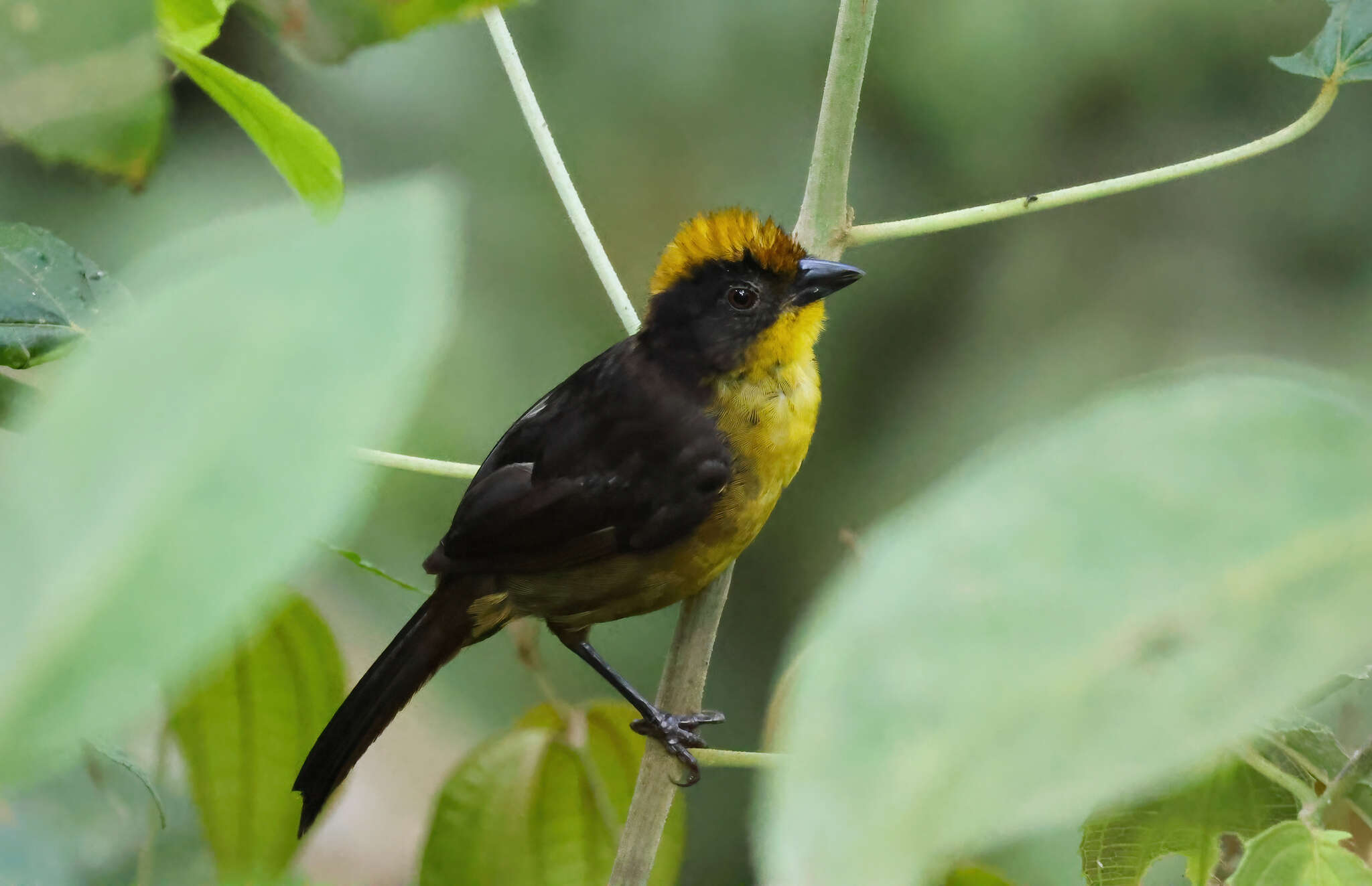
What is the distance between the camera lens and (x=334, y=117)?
8.89 ft

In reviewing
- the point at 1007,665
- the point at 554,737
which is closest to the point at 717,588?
the point at 554,737

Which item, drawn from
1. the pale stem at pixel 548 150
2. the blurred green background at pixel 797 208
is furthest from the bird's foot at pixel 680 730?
the blurred green background at pixel 797 208

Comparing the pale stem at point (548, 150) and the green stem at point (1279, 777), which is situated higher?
the pale stem at point (548, 150)

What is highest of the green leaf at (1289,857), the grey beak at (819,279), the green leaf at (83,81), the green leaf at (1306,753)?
the grey beak at (819,279)

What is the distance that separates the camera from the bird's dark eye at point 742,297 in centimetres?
156

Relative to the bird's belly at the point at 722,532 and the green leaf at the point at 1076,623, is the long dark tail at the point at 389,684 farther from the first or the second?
the green leaf at the point at 1076,623

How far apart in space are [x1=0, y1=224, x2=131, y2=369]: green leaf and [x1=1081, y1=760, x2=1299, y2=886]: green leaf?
0.69 m

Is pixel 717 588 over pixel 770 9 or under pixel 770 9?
under

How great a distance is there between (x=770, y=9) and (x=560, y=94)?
0.47m

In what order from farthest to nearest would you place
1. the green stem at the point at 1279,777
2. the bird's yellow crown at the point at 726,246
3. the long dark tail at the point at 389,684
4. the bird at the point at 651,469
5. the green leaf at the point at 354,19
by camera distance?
the bird's yellow crown at the point at 726,246, the bird at the point at 651,469, the long dark tail at the point at 389,684, the green stem at the point at 1279,777, the green leaf at the point at 354,19

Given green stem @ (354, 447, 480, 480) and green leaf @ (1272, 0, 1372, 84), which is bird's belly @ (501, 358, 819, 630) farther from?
green leaf @ (1272, 0, 1372, 84)

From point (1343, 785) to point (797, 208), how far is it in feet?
6.51

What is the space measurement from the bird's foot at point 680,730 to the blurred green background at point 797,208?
932 millimetres

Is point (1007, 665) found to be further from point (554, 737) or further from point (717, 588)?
point (717, 588)
